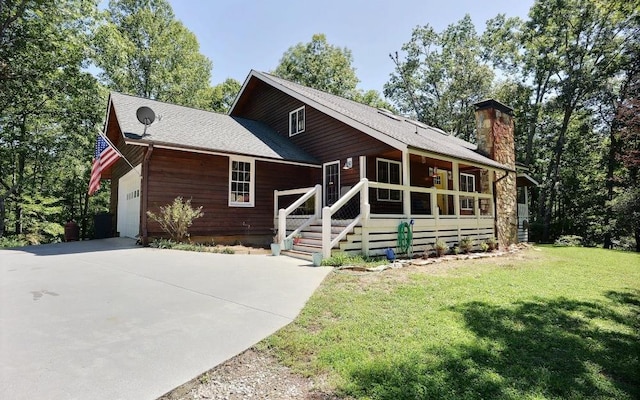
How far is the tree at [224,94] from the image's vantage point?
31.2m

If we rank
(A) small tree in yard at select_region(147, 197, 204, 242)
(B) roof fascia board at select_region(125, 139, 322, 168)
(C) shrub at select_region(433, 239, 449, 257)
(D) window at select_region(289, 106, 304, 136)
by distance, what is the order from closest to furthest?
1. (B) roof fascia board at select_region(125, 139, 322, 168)
2. (A) small tree in yard at select_region(147, 197, 204, 242)
3. (C) shrub at select_region(433, 239, 449, 257)
4. (D) window at select_region(289, 106, 304, 136)

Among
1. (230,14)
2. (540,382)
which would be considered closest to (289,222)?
(540,382)

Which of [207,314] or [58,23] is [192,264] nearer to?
[207,314]

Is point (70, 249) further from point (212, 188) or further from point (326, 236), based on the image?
point (326, 236)

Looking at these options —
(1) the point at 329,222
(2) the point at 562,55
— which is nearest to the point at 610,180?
(2) the point at 562,55

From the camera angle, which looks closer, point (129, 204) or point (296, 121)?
point (129, 204)

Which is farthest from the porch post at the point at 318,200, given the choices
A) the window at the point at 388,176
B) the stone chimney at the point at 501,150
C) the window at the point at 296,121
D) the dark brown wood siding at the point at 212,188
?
the stone chimney at the point at 501,150

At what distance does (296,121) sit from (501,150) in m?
9.49

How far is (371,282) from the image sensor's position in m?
5.98

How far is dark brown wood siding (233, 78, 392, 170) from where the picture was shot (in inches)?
464

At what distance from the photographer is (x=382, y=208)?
12844 millimetres

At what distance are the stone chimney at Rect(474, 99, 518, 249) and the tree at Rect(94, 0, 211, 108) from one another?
22163 millimetres

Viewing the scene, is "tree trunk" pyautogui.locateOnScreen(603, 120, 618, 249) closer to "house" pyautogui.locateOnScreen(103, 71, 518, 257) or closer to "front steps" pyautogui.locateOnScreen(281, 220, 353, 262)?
"house" pyautogui.locateOnScreen(103, 71, 518, 257)

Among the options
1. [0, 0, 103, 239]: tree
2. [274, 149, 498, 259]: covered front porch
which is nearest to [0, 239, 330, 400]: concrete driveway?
[274, 149, 498, 259]: covered front porch
